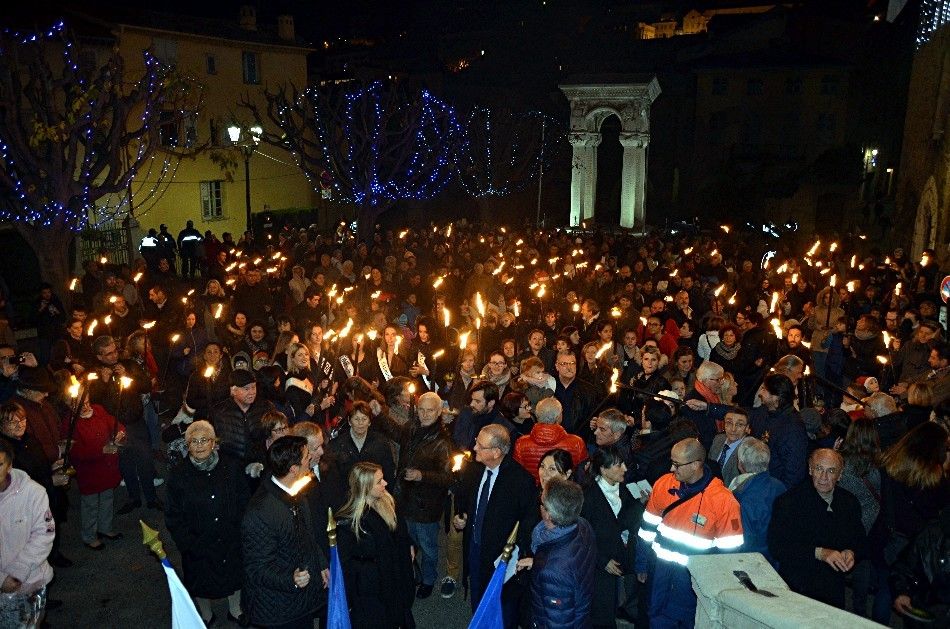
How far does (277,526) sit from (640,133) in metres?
26.9

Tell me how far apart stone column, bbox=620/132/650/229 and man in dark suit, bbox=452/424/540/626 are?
25.4m

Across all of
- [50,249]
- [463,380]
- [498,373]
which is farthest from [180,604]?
[50,249]

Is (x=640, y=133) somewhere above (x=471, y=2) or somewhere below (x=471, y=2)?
below

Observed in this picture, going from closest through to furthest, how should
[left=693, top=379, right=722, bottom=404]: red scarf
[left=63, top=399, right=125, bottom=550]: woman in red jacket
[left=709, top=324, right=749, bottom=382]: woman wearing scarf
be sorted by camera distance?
1. [left=63, top=399, right=125, bottom=550]: woman in red jacket
2. [left=693, top=379, right=722, bottom=404]: red scarf
3. [left=709, top=324, right=749, bottom=382]: woman wearing scarf

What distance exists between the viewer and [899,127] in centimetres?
3494

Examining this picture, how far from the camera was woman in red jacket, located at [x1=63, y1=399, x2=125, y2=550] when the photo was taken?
736cm

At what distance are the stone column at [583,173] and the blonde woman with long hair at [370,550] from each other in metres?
26.4

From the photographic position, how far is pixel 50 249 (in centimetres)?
1641

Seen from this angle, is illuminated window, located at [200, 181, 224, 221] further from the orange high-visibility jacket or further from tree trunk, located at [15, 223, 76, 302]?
the orange high-visibility jacket

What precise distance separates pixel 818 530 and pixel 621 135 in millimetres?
25867

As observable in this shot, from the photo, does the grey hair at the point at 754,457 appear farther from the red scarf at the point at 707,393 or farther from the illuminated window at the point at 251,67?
the illuminated window at the point at 251,67

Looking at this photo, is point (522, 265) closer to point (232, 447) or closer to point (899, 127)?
point (232, 447)

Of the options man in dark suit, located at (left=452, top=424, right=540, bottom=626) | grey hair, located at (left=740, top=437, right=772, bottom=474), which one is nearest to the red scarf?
grey hair, located at (left=740, top=437, right=772, bottom=474)

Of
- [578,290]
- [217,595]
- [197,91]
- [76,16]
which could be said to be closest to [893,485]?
[217,595]
